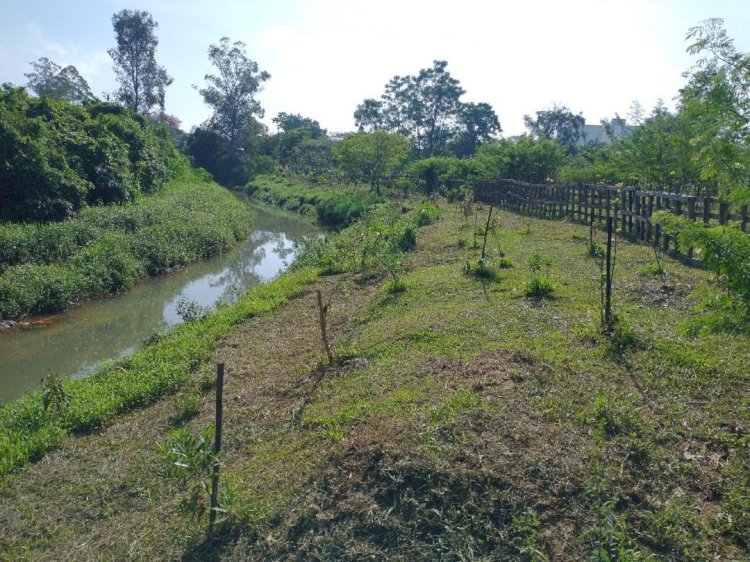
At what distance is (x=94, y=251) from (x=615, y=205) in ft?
45.3

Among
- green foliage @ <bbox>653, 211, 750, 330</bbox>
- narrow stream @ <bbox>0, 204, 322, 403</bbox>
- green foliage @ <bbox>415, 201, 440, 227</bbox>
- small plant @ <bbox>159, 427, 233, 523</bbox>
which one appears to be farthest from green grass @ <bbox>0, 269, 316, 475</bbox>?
green foliage @ <bbox>415, 201, 440, 227</bbox>

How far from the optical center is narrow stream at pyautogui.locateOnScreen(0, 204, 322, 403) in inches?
403

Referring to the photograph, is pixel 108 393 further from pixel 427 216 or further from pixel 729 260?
pixel 427 216

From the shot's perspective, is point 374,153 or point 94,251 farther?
point 374,153

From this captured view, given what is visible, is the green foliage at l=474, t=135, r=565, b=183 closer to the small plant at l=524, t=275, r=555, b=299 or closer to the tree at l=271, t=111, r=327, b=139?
the small plant at l=524, t=275, r=555, b=299

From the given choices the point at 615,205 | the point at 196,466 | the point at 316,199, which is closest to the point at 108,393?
the point at 196,466

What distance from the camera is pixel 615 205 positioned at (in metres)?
13.1

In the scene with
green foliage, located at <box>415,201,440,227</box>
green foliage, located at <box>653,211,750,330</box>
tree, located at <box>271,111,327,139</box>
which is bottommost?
green foliage, located at <box>415,201,440,227</box>

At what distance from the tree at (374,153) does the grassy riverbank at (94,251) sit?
42.5 feet

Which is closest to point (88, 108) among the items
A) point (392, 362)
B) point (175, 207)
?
point (175, 207)

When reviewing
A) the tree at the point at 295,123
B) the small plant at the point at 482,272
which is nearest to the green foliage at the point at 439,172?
the small plant at the point at 482,272

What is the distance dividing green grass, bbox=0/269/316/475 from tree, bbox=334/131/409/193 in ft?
78.7

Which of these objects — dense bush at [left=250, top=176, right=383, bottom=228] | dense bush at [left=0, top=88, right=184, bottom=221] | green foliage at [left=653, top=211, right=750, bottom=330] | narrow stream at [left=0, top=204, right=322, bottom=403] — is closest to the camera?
green foliage at [left=653, top=211, right=750, bottom=330]

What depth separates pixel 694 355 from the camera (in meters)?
5.66
